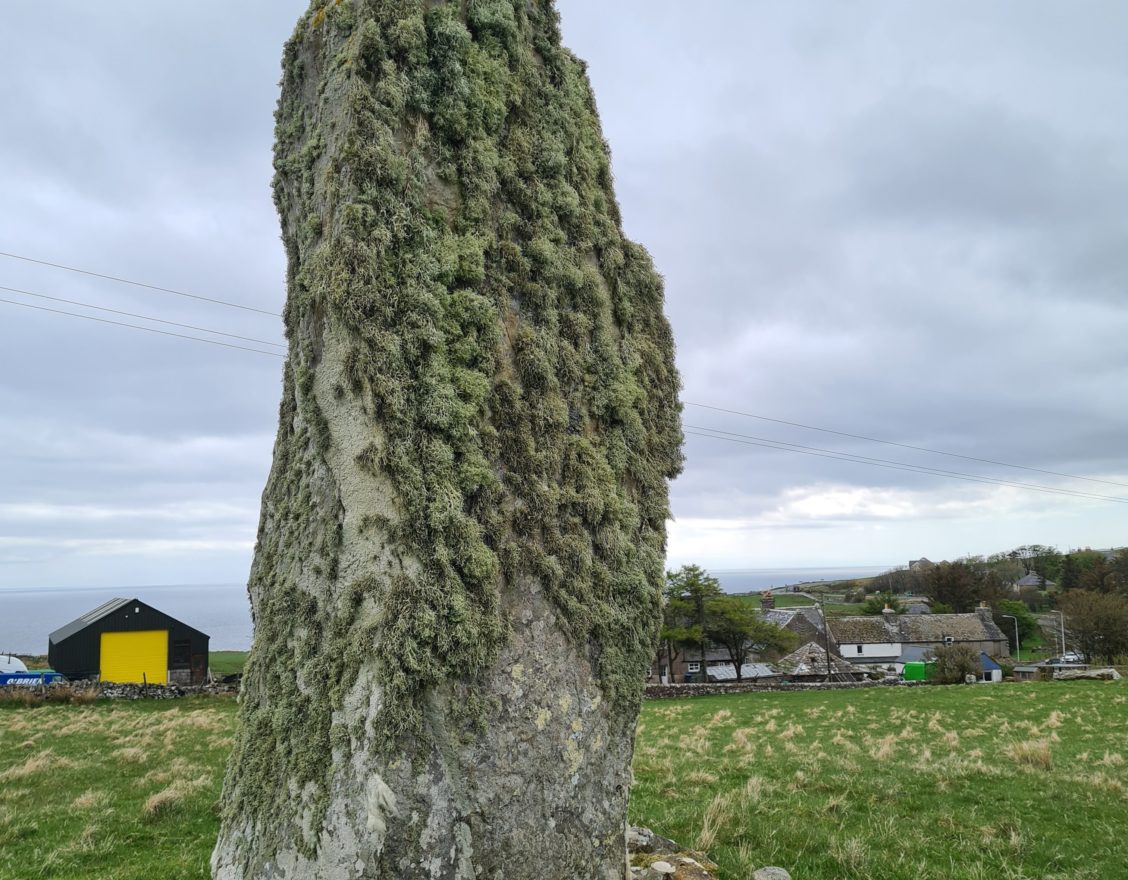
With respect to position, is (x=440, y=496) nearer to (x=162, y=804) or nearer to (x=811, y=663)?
(x=162, y=804)

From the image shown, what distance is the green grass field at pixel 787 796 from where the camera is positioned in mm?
6328

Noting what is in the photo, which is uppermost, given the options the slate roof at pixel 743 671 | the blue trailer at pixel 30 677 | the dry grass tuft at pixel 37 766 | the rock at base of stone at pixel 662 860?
the rock at base of stone at pixel 662 860

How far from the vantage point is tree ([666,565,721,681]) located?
158 ft

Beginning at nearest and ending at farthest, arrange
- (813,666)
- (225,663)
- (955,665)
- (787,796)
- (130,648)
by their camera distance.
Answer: (787,796), (130,648), (955,665), (813,666), (225,663)

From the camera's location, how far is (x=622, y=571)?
15.7 ft

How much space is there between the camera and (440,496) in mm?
4031

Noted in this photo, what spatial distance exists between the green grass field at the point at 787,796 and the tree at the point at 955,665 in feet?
Answer: 73.8

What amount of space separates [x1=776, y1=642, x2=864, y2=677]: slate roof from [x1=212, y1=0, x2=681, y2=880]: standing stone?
54.8m

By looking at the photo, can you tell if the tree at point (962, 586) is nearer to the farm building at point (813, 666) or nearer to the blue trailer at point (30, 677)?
the farm building at point (813, 666)

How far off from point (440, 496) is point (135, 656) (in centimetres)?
4268

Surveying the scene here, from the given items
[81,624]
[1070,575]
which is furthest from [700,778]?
[1070,575]

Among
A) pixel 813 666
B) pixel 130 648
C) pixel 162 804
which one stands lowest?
pixel 813 666

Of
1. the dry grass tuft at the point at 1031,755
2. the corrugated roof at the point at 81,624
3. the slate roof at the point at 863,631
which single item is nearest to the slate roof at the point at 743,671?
the slate roof at the point at 863,631

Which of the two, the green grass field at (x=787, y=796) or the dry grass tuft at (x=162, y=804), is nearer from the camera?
the green grass field at (x=787, y=796)
